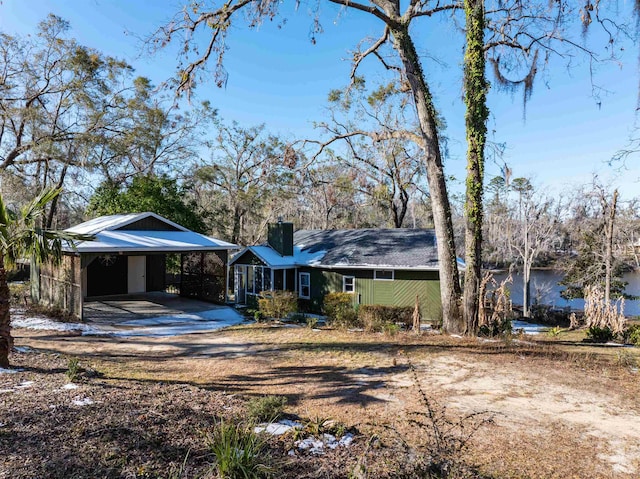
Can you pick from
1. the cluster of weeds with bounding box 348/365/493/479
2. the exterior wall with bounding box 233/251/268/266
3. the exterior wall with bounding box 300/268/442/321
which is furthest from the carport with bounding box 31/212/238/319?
the cluster of weeds with bounding box 348/365/493/479

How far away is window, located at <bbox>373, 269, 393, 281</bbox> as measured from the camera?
1630 centimetres

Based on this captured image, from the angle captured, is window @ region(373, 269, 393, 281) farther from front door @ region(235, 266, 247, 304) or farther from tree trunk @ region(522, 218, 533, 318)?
tree trunk @ region(522, 218, 533, 318)

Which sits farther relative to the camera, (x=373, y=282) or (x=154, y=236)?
(x=373, y=282)

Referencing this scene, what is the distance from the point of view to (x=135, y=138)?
2347 centimetres

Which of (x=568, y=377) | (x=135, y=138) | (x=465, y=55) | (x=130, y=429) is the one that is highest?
(x=135, y=138)

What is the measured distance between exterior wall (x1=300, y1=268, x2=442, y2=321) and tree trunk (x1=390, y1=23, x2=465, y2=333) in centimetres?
366

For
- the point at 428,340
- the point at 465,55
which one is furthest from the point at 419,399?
the point at 465,55

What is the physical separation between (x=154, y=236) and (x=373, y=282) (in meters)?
9.33

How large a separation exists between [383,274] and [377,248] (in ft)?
5.21

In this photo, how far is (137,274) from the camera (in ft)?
64.4

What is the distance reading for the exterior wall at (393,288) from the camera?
15.5 meters

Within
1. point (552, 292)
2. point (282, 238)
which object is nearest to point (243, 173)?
point (282, 238)

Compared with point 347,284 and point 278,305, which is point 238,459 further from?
point 347,284

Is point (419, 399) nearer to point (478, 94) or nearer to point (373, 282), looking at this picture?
point (478, 94)
